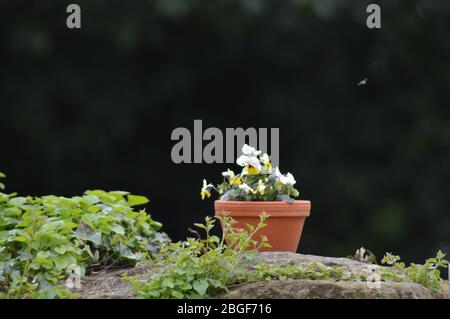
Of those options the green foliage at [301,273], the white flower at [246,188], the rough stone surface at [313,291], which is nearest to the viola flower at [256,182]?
the white flower at [246,188]

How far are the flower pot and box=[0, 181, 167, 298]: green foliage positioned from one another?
0.56m

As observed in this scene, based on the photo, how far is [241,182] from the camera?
5.49m

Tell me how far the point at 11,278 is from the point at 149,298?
830mm

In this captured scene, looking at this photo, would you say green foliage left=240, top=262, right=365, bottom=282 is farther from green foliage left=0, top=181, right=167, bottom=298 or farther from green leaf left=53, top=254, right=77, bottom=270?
green leaf left=53, top=254, right=77, bottom=270

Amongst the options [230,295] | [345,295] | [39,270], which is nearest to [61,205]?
[39,270]

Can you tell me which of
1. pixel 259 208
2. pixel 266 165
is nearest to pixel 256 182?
pixel 266 165

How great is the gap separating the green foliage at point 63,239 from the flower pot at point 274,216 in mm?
562

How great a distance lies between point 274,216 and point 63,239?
4.10ft

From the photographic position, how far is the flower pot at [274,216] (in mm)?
5219

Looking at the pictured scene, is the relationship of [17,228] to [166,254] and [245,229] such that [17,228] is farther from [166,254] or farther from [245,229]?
[245,229]

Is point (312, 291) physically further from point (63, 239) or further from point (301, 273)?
point (63, 239)

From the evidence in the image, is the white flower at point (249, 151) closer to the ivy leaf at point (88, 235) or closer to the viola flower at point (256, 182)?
the viola flower at point (256, 182)

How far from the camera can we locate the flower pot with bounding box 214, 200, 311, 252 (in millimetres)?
5219

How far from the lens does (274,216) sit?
5227mm
